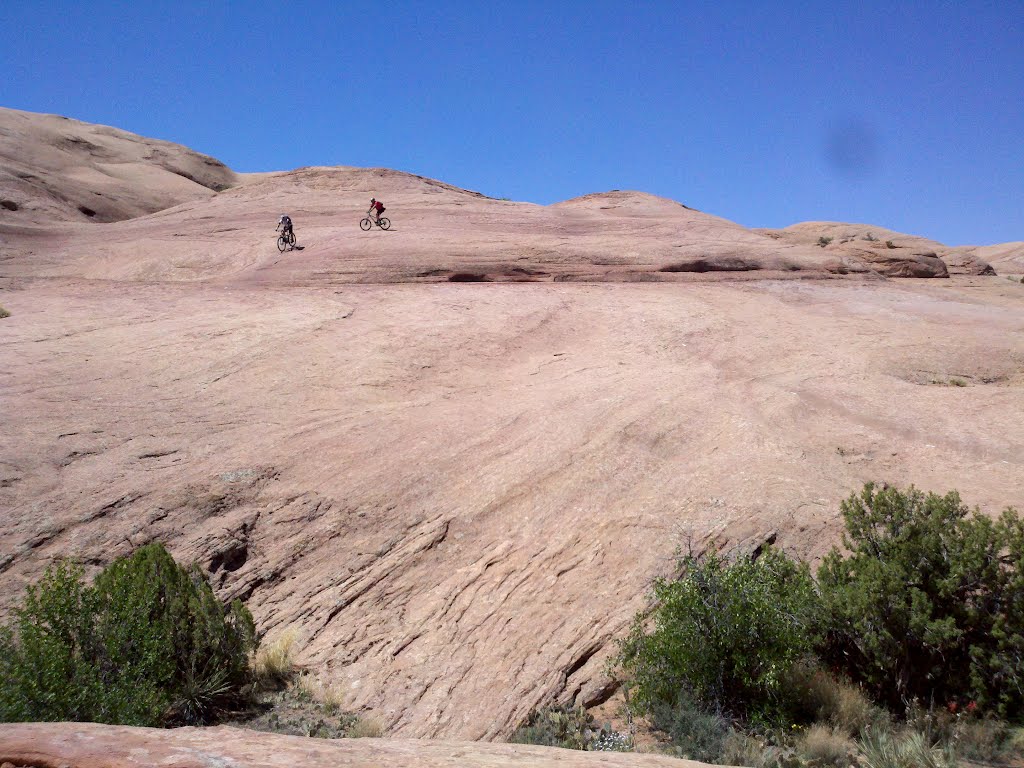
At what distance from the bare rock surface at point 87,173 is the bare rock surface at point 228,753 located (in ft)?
73.1

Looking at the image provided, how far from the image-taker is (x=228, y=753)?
3.64 metres

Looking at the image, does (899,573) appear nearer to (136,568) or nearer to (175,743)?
(175,743)

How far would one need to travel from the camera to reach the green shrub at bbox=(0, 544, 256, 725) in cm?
564

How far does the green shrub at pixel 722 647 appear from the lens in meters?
6.69

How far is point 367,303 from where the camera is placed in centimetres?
1564

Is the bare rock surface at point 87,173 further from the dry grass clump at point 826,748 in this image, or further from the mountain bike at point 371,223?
the dry grass clump at point 826,748

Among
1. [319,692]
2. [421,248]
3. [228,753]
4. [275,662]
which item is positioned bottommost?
[319,692]

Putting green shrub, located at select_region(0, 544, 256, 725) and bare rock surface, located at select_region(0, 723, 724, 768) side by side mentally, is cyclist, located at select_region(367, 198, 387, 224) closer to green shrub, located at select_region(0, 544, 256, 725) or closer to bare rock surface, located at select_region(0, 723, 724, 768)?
green shrub, located at select_region(0, 544, 256, 725)

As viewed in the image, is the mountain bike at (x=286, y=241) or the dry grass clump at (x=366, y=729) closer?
the dry grass clump at (x=366, y=729)

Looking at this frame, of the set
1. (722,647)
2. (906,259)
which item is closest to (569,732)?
(722,647)

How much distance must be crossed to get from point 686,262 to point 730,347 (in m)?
6.63

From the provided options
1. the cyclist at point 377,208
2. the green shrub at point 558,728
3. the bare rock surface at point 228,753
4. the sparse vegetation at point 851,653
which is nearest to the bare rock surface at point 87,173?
the cyclist at point 377,208

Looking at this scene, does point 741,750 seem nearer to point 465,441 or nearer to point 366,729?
point 366,729

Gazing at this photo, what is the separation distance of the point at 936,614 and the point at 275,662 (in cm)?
623
